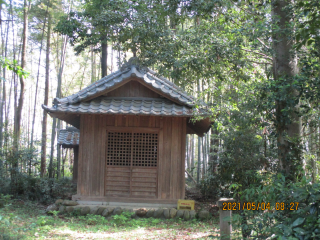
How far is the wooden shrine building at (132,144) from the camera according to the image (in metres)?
8.02

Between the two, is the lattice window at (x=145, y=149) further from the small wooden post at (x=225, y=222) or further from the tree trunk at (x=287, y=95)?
the small wooden post at (x=225, y=222)

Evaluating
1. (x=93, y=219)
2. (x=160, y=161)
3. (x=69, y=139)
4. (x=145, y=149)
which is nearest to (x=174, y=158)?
(x=160, y=161)

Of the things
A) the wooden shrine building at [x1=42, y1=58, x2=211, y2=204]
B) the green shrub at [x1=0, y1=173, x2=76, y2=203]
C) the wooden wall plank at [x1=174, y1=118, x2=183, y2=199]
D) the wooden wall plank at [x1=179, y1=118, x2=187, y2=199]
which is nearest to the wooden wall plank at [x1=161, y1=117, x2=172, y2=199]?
the wooden shrine building at [x1=42, y1=58, x2=211, y2=204]

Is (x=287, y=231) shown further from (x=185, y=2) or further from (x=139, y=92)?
(x=139, y=92)

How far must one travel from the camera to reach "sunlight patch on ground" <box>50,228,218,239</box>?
5.82 meters

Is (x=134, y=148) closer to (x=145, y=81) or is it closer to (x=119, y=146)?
(x=119, y=146)

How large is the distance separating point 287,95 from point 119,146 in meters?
5.17

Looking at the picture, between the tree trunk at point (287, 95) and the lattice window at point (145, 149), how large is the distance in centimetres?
405

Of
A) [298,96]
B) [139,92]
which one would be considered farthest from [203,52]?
[139,92]

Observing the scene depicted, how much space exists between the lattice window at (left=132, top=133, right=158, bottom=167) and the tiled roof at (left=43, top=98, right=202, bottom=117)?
101 cm

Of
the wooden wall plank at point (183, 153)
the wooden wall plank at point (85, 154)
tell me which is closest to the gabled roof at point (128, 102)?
the wooden wall plank at point (85, 154)

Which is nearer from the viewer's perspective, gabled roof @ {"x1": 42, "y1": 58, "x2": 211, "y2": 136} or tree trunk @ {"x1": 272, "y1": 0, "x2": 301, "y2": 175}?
tree trunk @ {"x1": 272, "y1": 0, "x2": 301, "y2": 175}

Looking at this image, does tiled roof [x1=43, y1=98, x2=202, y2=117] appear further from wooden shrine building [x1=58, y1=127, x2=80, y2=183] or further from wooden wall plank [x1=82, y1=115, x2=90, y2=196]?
wooden shrine building [x1=58, y1=127, x2=80, y2=183]

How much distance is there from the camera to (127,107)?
7762mm
